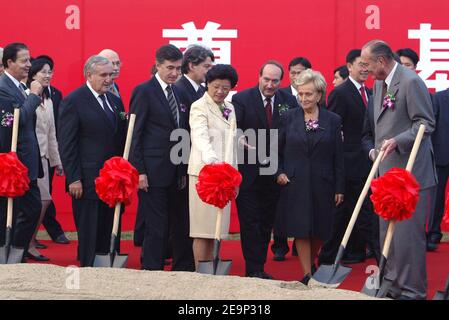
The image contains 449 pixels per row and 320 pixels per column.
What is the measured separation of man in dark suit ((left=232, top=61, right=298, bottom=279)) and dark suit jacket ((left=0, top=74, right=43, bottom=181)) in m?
1.54

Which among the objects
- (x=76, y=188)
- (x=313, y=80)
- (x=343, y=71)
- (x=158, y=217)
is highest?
(x=343, y=71)

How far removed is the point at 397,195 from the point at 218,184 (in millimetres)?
1156

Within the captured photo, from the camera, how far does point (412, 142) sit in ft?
22.7

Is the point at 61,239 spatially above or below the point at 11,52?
below

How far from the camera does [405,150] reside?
22.8ft

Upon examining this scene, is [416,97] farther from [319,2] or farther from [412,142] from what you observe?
[319,2]

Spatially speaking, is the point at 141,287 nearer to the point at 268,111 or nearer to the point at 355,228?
the point at 268,111

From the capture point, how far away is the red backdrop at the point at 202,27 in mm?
10602

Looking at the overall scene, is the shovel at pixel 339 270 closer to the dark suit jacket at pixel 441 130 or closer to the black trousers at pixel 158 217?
the black trousers at pixel 158 217

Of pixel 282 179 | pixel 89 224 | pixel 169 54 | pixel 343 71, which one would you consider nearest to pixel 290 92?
pixel 343 71

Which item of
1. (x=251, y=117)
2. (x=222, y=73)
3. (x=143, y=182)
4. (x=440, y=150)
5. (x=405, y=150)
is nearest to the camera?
(x=405, y=150)

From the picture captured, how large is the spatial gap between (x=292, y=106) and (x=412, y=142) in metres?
1.67

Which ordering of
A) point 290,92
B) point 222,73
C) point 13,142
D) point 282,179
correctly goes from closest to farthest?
point 13,142 < point 222,73 < point 282,179 < point 290,92

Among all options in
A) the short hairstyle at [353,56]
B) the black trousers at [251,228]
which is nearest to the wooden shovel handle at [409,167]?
the black trousers at [251,228]
